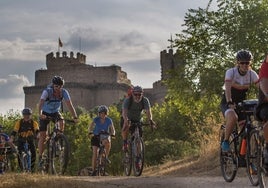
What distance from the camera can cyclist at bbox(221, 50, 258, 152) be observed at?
9.96 meters

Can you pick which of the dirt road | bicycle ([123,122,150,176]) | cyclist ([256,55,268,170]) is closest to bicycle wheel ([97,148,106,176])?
bicycle ([123,122,150,176])

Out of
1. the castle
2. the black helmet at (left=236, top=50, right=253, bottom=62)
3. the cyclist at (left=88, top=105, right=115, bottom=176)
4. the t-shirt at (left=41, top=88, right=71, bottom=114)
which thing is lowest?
the cyclist at (left=88, top=105, right=115, bottom=176)

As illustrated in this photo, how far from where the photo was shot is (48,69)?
11694 centimetres

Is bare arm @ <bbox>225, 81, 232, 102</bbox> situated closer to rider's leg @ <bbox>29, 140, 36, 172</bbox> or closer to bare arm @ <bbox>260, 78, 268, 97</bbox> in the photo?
bare arm @ <bbox>260, 78, 268, 97</bbox>

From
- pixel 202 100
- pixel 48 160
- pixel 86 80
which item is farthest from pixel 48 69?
pixel 48 160

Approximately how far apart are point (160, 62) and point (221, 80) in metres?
64.9

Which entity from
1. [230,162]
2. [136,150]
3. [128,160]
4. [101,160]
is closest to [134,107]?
[136,150]

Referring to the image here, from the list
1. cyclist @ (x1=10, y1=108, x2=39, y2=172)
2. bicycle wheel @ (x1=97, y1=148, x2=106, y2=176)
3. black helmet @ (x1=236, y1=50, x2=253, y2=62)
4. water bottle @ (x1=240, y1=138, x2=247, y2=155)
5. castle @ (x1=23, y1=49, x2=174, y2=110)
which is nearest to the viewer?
water bottle @ (x1=240, y1=138, x2=247, y2=155)

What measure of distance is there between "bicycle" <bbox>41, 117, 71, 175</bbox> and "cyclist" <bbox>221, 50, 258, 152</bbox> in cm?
334

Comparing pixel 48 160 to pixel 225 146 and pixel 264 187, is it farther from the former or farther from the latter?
pixel 264 187

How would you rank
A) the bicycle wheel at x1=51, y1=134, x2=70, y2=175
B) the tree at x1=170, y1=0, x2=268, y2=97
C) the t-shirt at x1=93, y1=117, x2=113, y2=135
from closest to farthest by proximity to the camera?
the bicycle wheel at x1=51, y1=134, x2=70, y2=175
the t-shirt at x1=93, y1=117, x2=113, y2=135
the tree at x1=170, y1=0, x2=268, y2=97

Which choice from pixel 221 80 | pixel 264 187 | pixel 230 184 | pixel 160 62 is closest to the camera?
pixel 264 187

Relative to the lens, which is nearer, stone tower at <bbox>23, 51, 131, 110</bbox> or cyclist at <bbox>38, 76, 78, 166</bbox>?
cyclist at <bbox>38, 76, 78, 166</bbox>

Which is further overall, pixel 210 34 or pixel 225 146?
pixel 210 34
